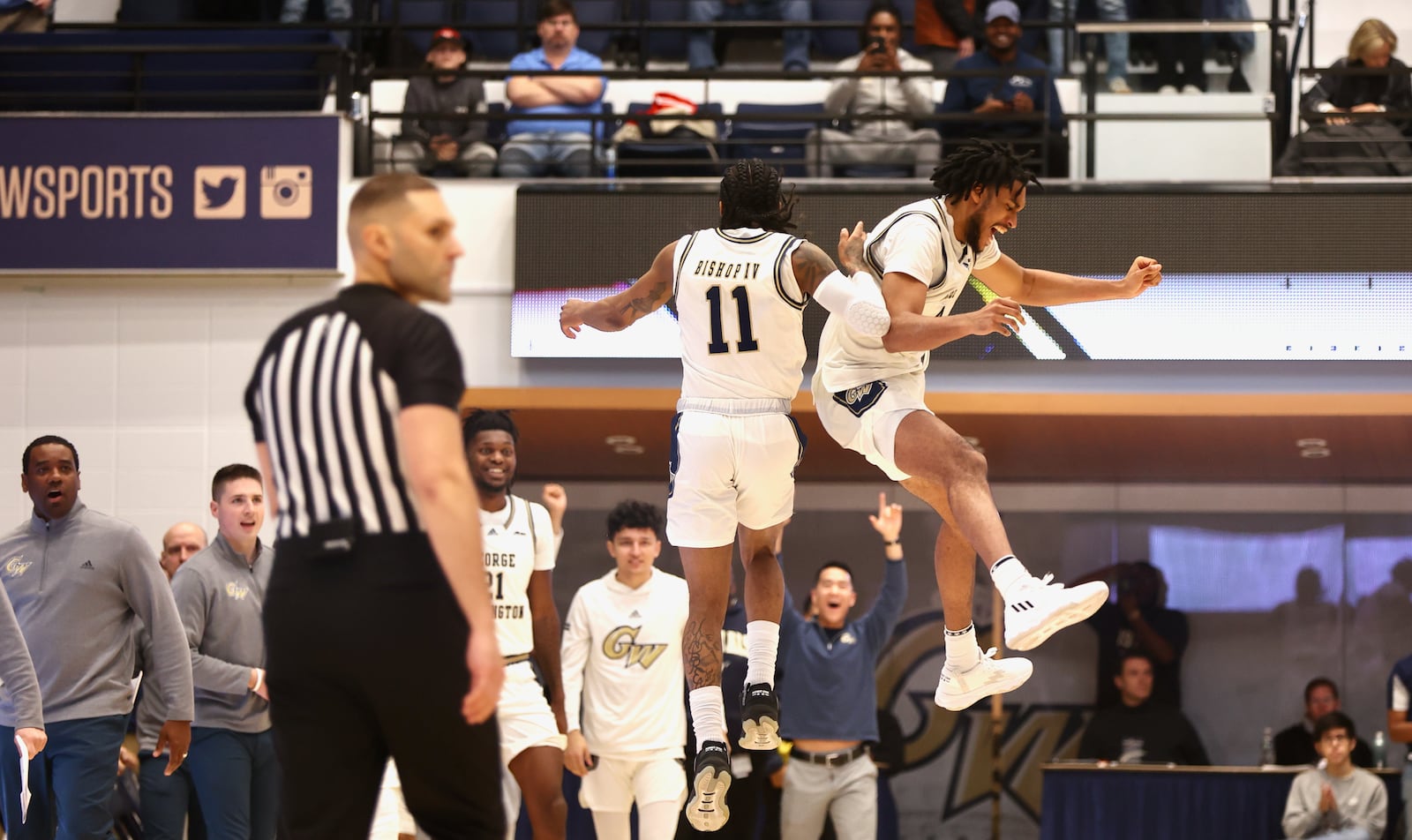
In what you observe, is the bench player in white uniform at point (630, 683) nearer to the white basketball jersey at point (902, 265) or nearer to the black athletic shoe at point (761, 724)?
the black athletic shoe at point (761, 724)

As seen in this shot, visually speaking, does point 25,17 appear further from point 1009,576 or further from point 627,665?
point 1009,576

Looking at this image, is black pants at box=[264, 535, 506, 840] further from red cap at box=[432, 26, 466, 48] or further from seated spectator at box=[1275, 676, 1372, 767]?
seated spectator at box=[1275, 676, 1372, 767]

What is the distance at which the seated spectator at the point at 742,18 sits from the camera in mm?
11234

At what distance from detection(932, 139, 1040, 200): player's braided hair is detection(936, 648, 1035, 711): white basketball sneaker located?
1.56 metres

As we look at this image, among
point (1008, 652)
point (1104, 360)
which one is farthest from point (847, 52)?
point (1008, 652)

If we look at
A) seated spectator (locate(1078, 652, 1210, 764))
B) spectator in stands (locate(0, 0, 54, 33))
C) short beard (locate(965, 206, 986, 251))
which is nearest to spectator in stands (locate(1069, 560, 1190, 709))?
seated spectator (locate(1078, 652, 1210, 764))

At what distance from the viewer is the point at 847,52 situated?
38.2ft

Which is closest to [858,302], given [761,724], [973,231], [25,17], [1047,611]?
[973,231]

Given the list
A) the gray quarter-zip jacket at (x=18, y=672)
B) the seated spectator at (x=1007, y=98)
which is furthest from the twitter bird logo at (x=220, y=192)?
the seated spectator at (x=1007, y=98)

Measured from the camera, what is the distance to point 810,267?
17.4 feet

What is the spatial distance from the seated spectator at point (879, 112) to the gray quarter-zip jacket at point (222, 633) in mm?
4298

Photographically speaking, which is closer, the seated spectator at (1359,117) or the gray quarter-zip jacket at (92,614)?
the gray quarter-zip jacket at (92,614)

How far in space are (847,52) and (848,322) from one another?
278 inches

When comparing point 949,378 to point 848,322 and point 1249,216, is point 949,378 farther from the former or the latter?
point 848,322
